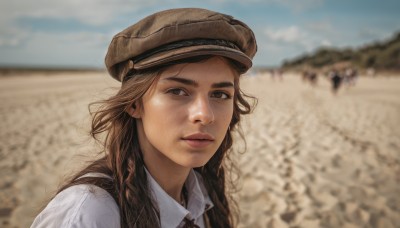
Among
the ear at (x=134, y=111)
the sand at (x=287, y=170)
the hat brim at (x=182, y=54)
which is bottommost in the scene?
the sand at (x=287, y=170)

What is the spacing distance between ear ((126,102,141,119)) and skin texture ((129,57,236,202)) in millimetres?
47

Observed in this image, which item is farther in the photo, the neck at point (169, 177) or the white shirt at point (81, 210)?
the neck at point (169, 177)

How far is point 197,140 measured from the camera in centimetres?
129

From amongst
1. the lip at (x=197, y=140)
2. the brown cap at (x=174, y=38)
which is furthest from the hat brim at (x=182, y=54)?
the lip at (x=197, y=140)

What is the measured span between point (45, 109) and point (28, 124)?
320 centimetres

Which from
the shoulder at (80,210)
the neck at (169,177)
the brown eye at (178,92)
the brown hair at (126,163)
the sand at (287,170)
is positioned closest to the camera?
the shoulder at (80,210)

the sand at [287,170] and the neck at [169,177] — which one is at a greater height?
the neck at [169,177]

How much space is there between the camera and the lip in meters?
1.28

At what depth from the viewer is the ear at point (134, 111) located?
4.61 ft

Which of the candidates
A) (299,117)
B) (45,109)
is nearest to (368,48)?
(299,117)

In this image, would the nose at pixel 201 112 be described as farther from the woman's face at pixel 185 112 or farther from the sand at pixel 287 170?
the sand at pixel 287 170

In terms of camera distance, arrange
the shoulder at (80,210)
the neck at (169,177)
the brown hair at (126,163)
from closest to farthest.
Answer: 1. the shoulder at (80,210)
2. the brown hair at (126,163)
3. the neck at (169,177)

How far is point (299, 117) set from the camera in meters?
9.95

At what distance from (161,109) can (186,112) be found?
118 mm
